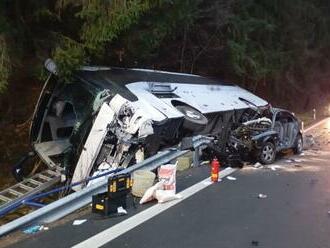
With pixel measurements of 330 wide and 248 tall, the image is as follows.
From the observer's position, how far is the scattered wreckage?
10.3 m

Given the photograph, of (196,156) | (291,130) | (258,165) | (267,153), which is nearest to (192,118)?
(196,156)

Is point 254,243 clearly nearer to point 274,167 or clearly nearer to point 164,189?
point 164,189

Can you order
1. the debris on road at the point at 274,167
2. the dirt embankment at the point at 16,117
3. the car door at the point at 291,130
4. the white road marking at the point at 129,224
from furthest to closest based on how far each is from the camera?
the car door at the point at 291,130 → the dirt embankment at the point at 16,117 → the debris on road at the point at 274,167 → the white road marking at the point at 129,224

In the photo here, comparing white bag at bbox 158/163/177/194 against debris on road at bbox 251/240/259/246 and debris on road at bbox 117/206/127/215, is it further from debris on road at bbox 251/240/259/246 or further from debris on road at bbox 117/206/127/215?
debris on road at bbox 251/240/259/246

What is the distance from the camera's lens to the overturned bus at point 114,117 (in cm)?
1025

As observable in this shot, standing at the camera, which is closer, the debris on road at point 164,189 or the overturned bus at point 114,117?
the debris on road at point 164,189

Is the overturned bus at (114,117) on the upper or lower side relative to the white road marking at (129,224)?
upper

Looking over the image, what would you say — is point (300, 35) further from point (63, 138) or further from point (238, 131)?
point (63, 138)

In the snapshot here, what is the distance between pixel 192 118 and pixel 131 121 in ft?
8.52

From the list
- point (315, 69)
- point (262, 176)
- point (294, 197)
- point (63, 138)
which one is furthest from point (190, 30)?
point (315, 69)

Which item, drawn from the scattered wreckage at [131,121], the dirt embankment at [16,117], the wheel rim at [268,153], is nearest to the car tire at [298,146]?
the scattered wreckage at [131,121]

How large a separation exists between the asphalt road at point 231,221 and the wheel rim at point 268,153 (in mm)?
2386

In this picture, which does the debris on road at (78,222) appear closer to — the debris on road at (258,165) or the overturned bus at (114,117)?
the overturned bus at (114,117)

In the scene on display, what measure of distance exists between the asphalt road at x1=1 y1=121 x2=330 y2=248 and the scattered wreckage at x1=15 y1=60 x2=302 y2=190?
4.62 ft
